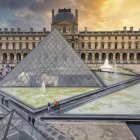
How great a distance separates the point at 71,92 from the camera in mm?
26219

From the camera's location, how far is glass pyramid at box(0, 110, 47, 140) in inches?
421

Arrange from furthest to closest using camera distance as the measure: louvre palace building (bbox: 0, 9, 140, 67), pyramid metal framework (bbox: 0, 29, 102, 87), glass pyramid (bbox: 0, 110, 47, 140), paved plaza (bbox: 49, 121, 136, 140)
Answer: louvre palace building (bbox: 0, 9, 140, 67)
pyramid metal framework (bbox: 0, 29, 102, 87)
paved plaza (bbox: 49, 121, 136, 140)
glass pyramid (bbox: 0, 110, 47, 140)

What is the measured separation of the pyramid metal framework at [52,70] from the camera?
30047mm

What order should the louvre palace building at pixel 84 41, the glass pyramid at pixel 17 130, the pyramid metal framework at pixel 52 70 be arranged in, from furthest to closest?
the louvre palace building at pixel 84 41, the pyramid metal framework at pixel 52 70, the glass pyramid at pixel 17 130

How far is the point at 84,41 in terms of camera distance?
80500 mm

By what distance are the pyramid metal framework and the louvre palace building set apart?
46313 millimetres

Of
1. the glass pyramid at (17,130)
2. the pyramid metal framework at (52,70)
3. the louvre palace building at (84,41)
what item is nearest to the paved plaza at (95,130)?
the glass pyramid at (17,130)

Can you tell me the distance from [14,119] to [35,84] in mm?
18332

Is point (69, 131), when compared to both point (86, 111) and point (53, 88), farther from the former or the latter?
point (53, 88)

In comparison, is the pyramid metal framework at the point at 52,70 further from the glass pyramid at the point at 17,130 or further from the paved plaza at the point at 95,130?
the glass pyramid at the point at 17,130

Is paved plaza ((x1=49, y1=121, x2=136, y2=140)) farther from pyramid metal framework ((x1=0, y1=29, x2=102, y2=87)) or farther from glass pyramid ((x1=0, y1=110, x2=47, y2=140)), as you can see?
pyramid metal framework ((x1=0, y1=29, x2=102, y2=87))

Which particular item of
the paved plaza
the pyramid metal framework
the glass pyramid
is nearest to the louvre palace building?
the pyramid metal framework

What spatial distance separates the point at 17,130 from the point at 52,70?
66.4 feet

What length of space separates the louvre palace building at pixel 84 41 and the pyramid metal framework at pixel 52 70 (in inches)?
1823
